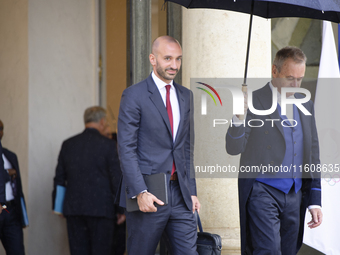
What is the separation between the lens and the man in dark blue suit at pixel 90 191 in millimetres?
5651

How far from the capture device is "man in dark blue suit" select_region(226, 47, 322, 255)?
359cm

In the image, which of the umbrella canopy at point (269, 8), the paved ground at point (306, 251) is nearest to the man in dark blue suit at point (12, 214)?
the umbrella canopy at point (269, 8)

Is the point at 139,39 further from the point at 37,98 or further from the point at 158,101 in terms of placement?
the point at 37,98

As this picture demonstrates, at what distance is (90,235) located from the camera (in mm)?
5750

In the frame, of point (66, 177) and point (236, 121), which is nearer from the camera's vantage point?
point (236, 121)

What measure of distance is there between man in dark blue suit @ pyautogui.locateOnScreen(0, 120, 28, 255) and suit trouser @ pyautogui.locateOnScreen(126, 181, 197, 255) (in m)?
2.21

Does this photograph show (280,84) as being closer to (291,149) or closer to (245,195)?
(291,149)

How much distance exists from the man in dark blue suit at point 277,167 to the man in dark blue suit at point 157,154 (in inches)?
16.1

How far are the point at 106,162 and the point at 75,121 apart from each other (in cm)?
162

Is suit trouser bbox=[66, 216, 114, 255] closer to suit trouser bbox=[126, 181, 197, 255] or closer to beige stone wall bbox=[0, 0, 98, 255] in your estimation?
beige stone wall bbox=[0, 0, 98, 255]

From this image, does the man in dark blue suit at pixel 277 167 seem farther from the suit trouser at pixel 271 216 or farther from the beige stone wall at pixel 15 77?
the beige stone wall at pixel 15 77

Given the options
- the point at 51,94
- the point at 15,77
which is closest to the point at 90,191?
the point at 51,94

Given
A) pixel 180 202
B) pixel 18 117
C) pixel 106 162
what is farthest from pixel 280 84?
pixel 18 117

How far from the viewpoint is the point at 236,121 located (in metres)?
3.48
